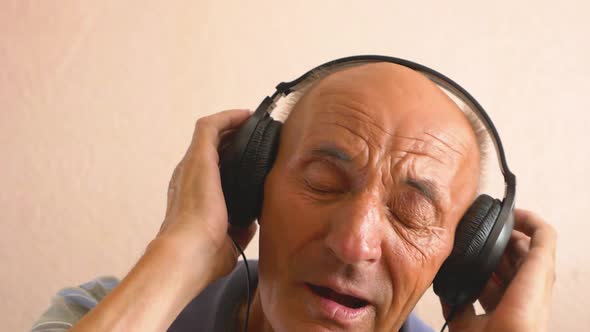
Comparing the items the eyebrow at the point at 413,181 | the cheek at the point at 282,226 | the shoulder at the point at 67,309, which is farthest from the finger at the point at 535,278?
the shoulder at the point at 67,309

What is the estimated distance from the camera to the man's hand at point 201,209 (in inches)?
32.2

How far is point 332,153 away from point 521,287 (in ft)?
1.35

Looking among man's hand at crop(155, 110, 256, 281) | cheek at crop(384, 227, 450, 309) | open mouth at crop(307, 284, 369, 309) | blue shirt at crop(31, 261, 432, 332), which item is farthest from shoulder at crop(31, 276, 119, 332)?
cheek at crop(384, 227, 450, 309)

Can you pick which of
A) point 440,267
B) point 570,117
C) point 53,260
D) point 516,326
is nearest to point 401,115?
point 440,267

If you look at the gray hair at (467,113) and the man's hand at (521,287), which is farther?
the gray hair at (467,113)

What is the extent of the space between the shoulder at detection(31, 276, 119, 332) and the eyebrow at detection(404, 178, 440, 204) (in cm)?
68

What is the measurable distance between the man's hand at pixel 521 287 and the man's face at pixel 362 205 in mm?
144

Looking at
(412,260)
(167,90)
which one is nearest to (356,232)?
(412,260)

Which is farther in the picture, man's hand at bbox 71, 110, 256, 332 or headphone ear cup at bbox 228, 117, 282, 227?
headphone ear cup at bbox 228, 117, 282, 227

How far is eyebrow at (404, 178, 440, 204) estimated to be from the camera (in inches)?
31.4

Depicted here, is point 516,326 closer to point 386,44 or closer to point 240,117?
point 240,117

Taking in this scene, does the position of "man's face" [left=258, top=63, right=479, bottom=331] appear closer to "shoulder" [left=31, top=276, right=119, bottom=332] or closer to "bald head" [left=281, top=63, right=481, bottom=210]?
"bald head" [left=281, top=63, right=481, bottom=210]

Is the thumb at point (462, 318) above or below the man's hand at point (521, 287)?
below

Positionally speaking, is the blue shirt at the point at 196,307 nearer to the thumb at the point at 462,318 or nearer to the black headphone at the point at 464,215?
the thumb at the point at 462,318
